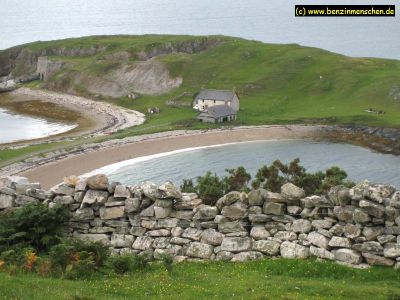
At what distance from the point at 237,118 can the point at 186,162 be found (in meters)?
31.4

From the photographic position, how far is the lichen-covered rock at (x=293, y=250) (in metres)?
21.5

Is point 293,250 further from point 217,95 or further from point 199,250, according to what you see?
point 217,95

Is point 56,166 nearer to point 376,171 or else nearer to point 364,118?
point 376,171

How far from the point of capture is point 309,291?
17500 millimetres

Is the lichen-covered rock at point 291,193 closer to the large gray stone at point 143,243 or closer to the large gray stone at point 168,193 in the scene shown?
the large gray stone at point 168,193

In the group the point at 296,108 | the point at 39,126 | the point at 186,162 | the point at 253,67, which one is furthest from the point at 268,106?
the point at 39,126

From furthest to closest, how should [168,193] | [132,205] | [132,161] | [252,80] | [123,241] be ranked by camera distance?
[252,80]
[132,161]
[123,241]
[132,205]
[168,193]

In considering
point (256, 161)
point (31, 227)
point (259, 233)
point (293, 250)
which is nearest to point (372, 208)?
point (293, 250)

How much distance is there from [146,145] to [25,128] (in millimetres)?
38712

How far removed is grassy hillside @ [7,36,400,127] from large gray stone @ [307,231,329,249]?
93.1 metres

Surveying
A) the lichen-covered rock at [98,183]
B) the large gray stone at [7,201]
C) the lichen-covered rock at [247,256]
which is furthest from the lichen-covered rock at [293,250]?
the large gray stone at [7,201]

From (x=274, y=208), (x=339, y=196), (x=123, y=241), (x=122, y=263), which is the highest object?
(x=339, y=196)

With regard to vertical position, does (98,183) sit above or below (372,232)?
above

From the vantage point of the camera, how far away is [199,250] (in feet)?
74.5
